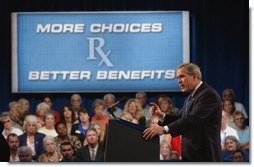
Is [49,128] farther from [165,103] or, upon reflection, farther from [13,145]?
[165,103]

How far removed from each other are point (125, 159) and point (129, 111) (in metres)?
2.99

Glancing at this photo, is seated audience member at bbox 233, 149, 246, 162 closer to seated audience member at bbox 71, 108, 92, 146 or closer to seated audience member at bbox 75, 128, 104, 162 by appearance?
seated audience member at bbox 75, 128, 104, 162

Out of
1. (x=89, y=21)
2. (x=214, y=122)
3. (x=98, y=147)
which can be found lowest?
(x=98, y=147)

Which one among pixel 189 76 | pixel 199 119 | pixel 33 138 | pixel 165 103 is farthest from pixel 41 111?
pixel 199 119

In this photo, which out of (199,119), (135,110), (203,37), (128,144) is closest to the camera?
(128,144)

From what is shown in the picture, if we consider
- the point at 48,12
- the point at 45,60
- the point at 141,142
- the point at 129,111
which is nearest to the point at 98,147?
the point at 129,111

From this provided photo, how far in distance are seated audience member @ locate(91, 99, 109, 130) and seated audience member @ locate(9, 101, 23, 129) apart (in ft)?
2.82

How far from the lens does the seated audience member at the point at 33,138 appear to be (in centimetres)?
657

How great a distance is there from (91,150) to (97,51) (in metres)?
1.17

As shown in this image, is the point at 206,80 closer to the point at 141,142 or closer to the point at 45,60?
the point at 45,60

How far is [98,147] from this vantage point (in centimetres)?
656

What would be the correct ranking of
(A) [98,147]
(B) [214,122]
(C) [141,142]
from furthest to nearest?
(A) [98,147] → (B) [214,122] → (C) [141,142]

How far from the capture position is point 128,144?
355 cm

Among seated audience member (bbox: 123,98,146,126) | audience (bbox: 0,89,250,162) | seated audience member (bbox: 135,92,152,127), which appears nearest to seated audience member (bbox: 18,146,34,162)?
audience (bbox: 0,89,250,162)
